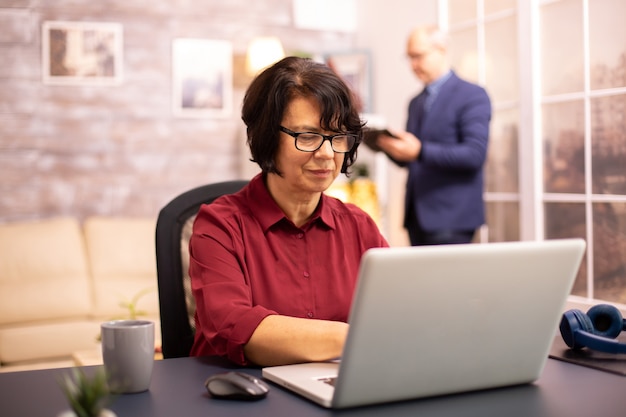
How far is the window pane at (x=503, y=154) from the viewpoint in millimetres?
4172

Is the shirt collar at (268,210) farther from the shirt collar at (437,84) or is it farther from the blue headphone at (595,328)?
the shirt collar at (437,84)

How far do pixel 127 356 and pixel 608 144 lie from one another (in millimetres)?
2888

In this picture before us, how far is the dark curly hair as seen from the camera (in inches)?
65.6

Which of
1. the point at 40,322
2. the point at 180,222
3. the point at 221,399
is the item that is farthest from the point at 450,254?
the point at 40,322

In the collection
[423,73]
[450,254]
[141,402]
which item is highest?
[423,73]

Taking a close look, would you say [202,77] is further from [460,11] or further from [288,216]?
[288,216]

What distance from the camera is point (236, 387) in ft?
3.78

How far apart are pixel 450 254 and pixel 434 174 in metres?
2.79

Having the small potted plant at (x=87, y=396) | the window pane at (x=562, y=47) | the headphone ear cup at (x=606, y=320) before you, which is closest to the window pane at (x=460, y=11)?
the window pane at (x=562, y=47)

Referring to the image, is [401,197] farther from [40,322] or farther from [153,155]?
[40,322]

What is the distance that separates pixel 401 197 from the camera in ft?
16.9

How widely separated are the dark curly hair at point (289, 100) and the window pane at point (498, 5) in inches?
105

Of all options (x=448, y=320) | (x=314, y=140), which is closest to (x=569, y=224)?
(x=314, y=140)

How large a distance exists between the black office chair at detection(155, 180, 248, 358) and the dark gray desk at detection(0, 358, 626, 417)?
1.41 ft
